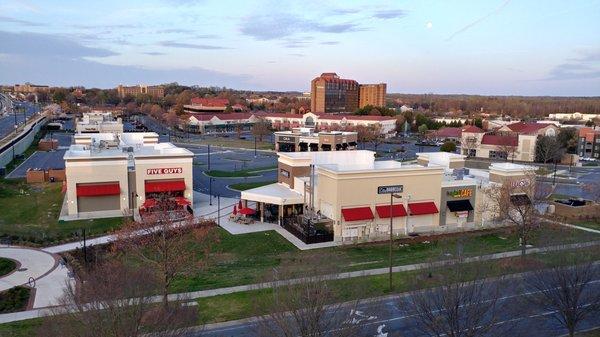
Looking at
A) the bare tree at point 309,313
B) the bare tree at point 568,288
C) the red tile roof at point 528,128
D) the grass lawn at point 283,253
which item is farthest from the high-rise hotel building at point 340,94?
the bare tree at point 309,313

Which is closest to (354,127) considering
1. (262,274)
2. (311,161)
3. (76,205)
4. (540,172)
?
(540,172)

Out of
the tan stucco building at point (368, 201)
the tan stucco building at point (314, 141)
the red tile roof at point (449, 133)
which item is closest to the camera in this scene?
the tan stucco building at point (368, 201)

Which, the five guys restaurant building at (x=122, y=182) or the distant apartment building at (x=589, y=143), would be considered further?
the distant apartment building at (x=589, y=143)

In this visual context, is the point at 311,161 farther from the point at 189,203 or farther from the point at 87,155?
the point at 87,155

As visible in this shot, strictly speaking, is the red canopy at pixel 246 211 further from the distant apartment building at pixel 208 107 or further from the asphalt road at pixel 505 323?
the distant apartment building at pixel 208 107

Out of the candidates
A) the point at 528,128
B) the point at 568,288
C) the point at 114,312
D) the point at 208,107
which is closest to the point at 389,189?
the point at 568,288

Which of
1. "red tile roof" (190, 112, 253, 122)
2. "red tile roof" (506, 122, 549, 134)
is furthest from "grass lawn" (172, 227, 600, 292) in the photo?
"red tile roof" (190, 112, 253, 122)
